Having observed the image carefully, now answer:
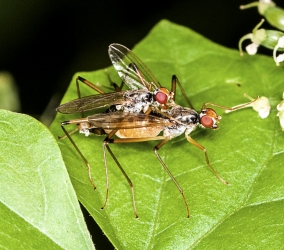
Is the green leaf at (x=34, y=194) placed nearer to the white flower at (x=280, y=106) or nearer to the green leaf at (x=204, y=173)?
the green leaf at (x=204, y=173)

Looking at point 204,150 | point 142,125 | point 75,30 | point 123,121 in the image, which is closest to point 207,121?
point 204,150

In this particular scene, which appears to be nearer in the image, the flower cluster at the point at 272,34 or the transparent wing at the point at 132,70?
the flower cluster at the point at 272,34

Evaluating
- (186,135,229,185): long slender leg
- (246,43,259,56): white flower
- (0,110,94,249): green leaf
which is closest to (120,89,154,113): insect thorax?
(186,135,229,185): long slender leg

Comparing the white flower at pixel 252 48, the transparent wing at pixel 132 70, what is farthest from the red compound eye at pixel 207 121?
the white flower at pixel 252 48

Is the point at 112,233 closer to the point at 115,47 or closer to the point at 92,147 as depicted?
the point at 92,147

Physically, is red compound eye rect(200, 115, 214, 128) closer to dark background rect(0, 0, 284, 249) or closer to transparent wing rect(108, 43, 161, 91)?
transparent wing rect(108, 43, 161, 91)

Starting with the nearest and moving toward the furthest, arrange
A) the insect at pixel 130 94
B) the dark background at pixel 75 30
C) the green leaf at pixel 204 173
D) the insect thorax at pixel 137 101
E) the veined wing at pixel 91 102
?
the green leaf at pixel 204 173, the veined wing at pixel 91 102, the insect at pixel 130 94, the insect thorax at pixel 137 101, the dark background at pixel 75 30

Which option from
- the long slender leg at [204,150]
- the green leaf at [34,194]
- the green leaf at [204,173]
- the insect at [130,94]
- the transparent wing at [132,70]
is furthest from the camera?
the transparent wing at [132,70]

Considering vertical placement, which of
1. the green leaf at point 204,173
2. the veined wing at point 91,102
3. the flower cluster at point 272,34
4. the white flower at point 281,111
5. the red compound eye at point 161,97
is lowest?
the green leaf at point 204,173
